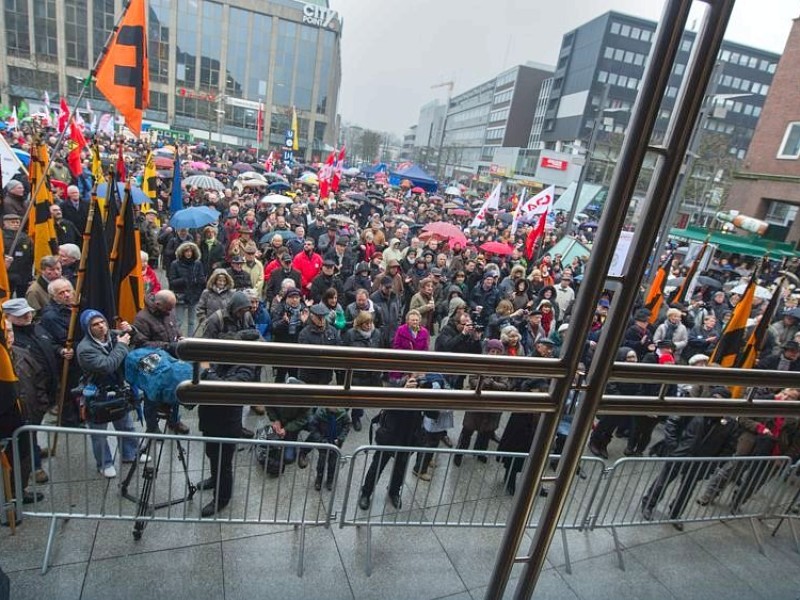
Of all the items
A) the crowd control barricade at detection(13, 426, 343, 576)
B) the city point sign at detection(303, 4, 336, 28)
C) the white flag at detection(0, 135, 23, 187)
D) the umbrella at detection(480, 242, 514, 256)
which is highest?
the city point sign at detection(303, 4, 336, 28)

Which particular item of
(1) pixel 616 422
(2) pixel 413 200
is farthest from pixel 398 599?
(2) pixel 413 200

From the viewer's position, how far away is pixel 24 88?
5091 centimetres

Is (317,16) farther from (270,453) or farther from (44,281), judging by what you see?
(270,453)

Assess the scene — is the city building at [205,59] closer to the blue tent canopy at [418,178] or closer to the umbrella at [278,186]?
the blue tent canopy at [418,178]

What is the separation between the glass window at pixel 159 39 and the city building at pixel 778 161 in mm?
58442

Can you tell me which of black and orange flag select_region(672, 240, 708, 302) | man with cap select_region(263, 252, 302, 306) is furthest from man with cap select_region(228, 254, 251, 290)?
black and orange flag select_region(672, 240, 708, 302)

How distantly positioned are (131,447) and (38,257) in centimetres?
417

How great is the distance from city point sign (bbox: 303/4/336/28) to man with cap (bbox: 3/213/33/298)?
63.6 meters

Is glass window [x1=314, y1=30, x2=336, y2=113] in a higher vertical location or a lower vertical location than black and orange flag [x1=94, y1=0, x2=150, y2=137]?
higher

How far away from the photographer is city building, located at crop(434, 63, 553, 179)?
51375 mm

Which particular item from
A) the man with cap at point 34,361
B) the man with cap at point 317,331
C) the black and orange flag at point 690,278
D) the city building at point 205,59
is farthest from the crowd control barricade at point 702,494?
the city building at point 205,59

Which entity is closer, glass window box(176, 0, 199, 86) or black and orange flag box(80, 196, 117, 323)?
black and orange flag box(80, 196, 117, 323)

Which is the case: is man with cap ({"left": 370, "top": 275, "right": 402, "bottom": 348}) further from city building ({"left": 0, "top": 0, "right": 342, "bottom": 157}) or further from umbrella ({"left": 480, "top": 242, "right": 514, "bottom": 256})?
city building ({"left": 0, "top": 0, "right": 342, "bottom": 157})

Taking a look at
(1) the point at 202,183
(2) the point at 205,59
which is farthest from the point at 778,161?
(2) the point at 205,59
